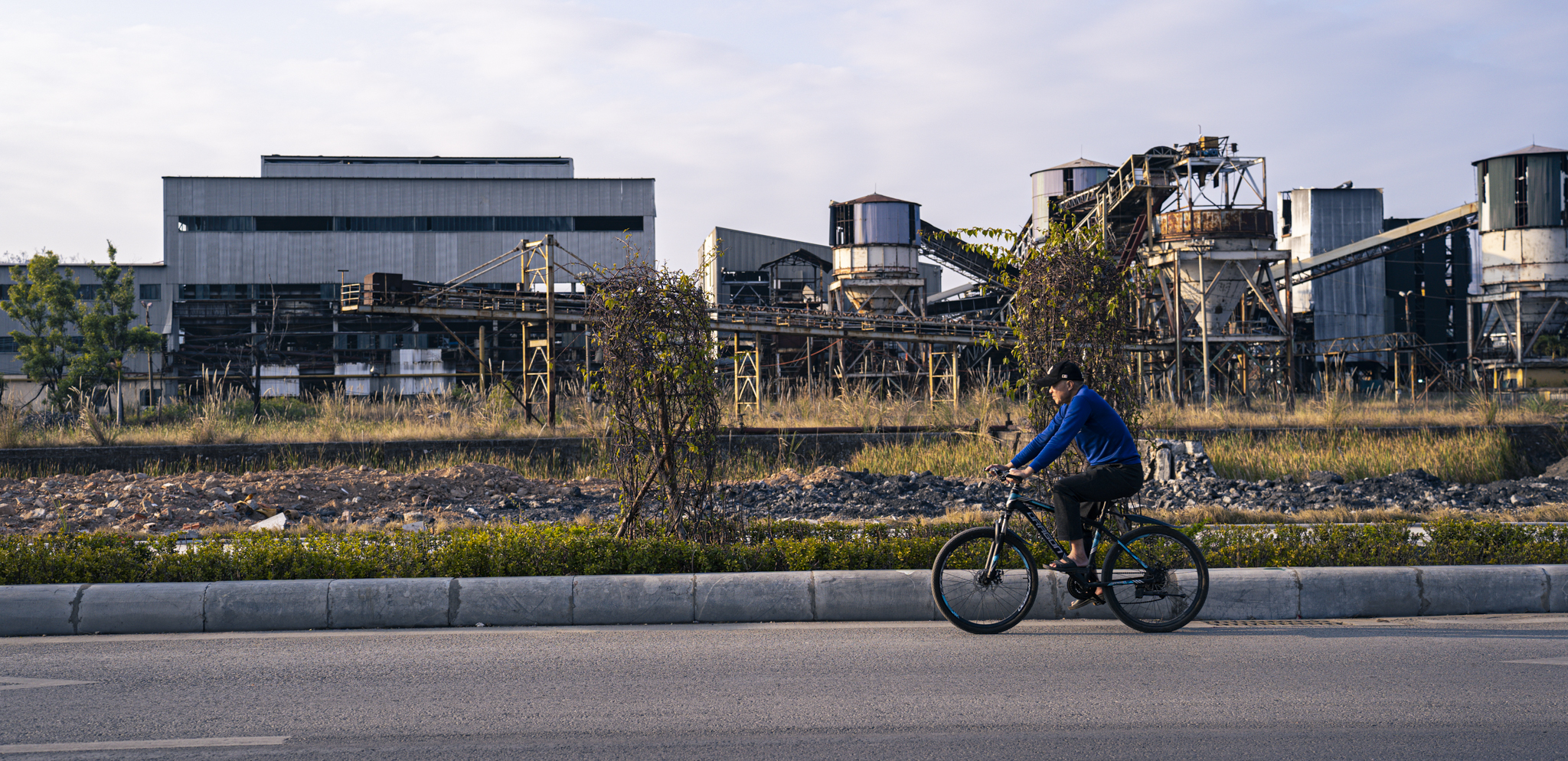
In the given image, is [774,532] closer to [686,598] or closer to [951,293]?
[686,598]

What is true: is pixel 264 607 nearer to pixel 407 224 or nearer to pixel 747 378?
pixel 747 378

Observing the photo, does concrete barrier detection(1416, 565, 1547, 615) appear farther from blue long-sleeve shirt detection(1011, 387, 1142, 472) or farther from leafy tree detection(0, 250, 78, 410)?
leafy tree detection(0, 250, 78, 410)

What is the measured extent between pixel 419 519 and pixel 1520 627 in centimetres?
1110

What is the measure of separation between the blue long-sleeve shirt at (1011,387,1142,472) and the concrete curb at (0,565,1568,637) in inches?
47.3

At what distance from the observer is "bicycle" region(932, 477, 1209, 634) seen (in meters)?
7.16

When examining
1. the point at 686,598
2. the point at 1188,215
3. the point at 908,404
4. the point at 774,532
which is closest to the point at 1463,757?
the point at 686,598

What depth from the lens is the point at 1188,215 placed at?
35406 millimetres

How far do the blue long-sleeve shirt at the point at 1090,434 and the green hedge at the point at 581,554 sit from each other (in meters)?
1.36

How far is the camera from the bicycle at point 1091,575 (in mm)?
7156

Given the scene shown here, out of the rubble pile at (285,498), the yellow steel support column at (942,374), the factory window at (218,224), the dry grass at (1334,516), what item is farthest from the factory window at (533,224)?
the dry grass at (1334,516)

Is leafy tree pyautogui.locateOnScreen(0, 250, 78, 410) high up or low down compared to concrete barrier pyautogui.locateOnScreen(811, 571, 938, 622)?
up

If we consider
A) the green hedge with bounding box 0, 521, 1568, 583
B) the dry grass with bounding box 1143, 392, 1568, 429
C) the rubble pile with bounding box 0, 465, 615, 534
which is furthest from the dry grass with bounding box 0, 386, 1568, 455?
the green hedge with bounding box 0, 521, 1568, 583

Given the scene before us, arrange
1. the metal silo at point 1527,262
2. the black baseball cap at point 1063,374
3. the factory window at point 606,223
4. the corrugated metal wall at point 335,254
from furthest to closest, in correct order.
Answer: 1. the factory window at point 606,223
2. the corrugated metal wall at point 335,254
3. the metal silo at point 1527,262
4. the black baseball cap at point 1063,374

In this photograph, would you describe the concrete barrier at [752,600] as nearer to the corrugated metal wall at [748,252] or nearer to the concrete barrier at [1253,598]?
the concrete barrier at [1253,598]
